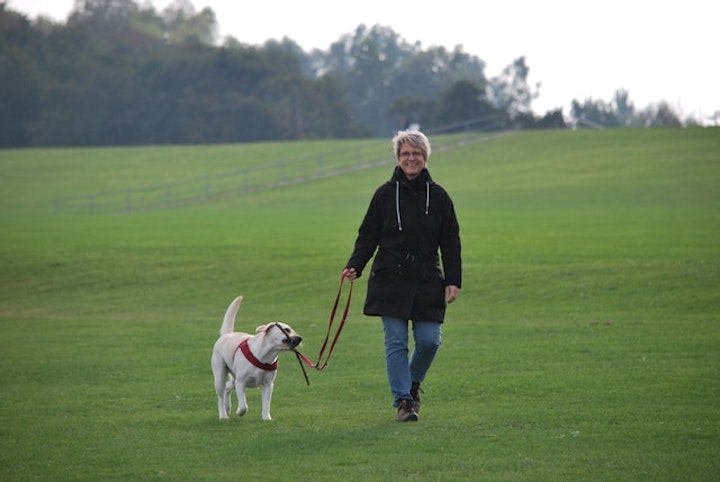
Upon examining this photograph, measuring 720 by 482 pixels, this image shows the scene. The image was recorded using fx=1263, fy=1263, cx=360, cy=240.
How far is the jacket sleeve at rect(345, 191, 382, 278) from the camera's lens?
11.3m

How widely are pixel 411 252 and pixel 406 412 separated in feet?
4.68

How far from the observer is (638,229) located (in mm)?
39000

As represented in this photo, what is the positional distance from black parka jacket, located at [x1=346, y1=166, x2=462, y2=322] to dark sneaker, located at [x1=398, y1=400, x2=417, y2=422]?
77cm

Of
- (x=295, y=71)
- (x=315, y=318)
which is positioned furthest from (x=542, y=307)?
(x=295, y=71)

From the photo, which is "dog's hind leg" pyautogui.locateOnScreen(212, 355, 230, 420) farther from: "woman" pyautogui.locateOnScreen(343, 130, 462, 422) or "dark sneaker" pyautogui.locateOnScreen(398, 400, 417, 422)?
"dark sneaker" pyautogui.locateOnScreen(398, 400, 417, 422)

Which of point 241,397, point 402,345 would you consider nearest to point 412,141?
point 402,345

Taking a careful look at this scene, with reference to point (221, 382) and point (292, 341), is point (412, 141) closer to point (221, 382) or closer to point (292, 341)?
point (292, 341)

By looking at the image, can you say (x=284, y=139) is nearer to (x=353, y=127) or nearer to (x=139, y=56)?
(x=353, y=127)

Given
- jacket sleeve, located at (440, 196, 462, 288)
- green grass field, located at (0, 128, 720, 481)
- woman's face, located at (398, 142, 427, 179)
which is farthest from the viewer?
jacket sleeve, located at (440, 196, 462, 288)

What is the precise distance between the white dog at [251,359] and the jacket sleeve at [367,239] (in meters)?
0.85

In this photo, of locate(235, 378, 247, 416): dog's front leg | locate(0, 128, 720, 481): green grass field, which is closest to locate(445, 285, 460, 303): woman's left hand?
locate(0, 128, 720, 481): green grass field

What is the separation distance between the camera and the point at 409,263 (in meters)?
11.1

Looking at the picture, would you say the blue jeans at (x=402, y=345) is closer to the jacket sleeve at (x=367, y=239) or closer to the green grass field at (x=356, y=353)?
the green grass field at (x=356, y=353)

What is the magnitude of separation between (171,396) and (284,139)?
11629 centimetres
